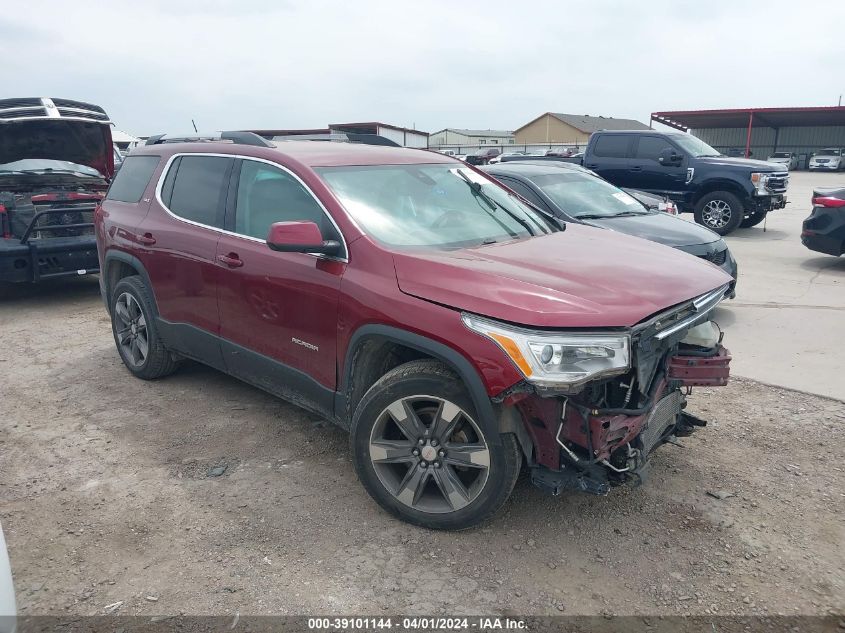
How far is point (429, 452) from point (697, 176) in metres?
11.1

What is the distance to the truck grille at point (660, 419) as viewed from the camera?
3.15 m

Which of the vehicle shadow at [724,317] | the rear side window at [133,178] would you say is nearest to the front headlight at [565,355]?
the rear side window at [133,178]

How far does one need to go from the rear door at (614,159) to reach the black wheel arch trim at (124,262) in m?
10.2

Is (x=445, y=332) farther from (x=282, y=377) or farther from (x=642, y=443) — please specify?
(x=282, y=377)

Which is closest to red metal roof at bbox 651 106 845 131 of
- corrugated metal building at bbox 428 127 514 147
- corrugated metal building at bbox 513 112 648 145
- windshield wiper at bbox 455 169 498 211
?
corrugated metal building at bbox 513 112 648 145

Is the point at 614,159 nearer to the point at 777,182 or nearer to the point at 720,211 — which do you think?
the point at 720,211

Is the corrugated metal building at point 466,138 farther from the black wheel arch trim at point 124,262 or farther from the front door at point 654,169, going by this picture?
the black wheel arch trim at point 124,262

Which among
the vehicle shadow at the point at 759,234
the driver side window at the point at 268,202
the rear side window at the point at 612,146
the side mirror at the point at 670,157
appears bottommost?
the vehicle shadow at the point at 759,234

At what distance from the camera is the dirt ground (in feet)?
9.08

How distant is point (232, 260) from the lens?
4.00 metres

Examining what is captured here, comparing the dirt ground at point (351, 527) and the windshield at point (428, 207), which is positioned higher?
the windshield at point (428, 207)

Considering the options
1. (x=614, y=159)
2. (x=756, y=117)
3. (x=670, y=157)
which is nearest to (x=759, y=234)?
(x=670, y=157)

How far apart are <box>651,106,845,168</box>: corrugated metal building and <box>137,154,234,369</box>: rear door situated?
41.7 m

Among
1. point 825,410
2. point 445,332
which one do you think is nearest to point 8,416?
point 445,332
